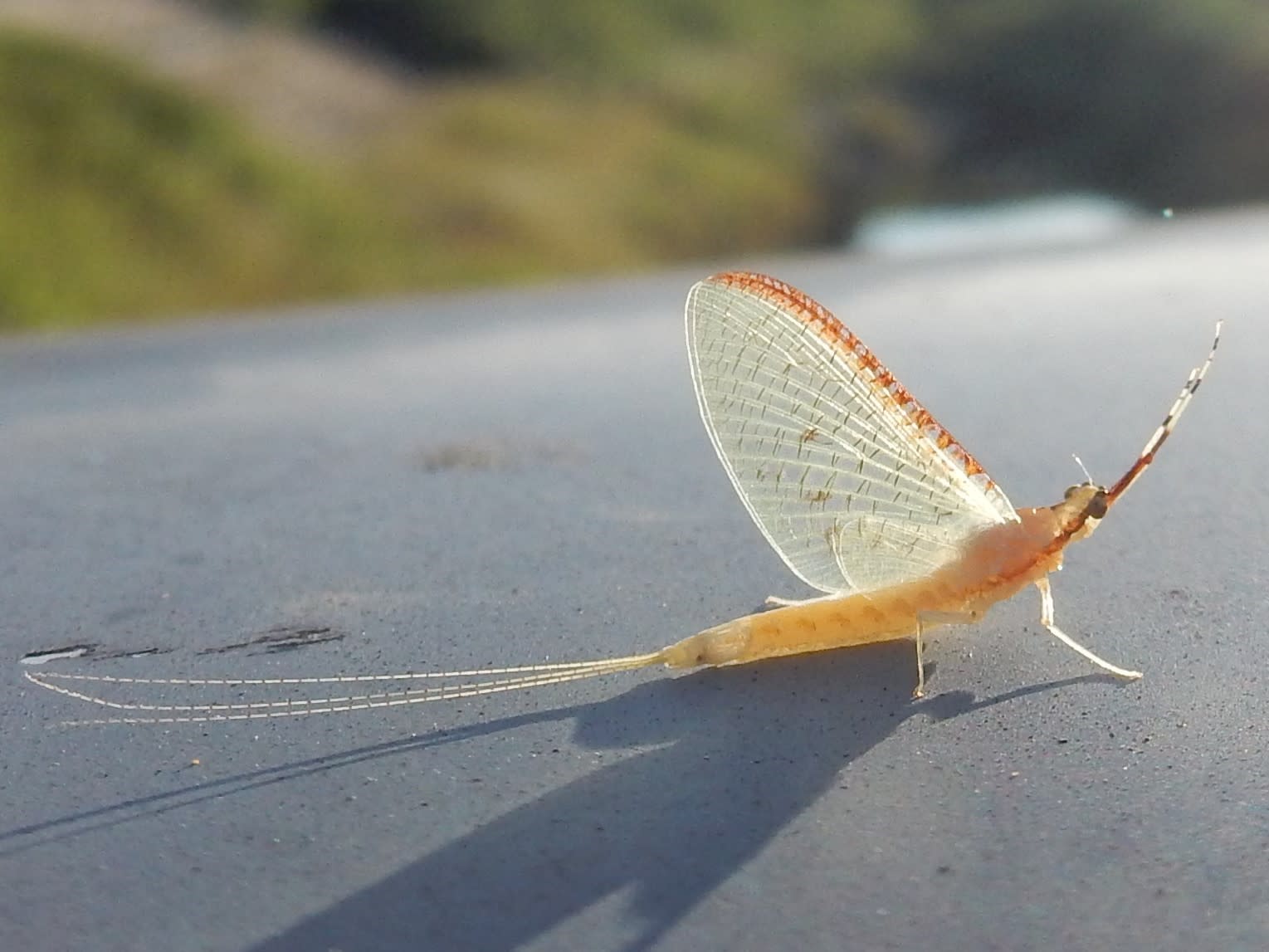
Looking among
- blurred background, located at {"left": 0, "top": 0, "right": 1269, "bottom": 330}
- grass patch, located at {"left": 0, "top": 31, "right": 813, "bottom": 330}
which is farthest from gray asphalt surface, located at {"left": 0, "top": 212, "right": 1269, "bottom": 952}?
grass patch, located at {"left": 0, "top": 31, "right": 813, "bottom": 330}

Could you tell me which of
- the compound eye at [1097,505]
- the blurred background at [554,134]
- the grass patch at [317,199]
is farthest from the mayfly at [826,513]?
the grass patch at [317,199]

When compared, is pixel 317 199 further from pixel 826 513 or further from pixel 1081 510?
pixel 1081 510

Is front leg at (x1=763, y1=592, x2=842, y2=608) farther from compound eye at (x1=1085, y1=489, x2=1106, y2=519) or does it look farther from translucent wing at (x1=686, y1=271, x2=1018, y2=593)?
compound eye at (x1=1085, y1=489, x2=1106, y2=519)

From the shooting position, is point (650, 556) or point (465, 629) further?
point (650, 556)

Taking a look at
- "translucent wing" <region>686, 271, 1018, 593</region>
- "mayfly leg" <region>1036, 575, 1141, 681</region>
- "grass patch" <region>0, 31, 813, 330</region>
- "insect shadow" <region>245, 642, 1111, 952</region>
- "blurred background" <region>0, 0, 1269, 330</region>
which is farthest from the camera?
"blurred background" <region>0, 0, 1269, 330</region>

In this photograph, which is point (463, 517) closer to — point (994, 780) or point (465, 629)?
point (465, 629)

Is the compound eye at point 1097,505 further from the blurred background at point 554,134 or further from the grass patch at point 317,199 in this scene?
the grass patch at point 317,199

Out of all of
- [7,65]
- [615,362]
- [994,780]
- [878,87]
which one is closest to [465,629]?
[994,780]
